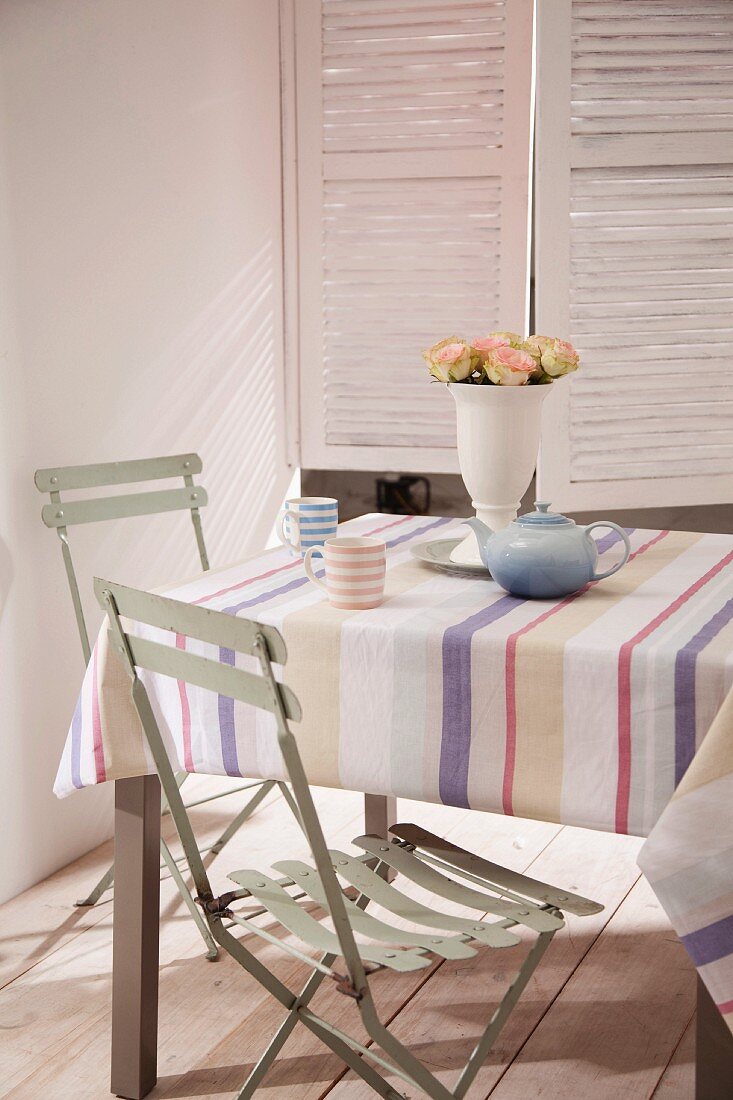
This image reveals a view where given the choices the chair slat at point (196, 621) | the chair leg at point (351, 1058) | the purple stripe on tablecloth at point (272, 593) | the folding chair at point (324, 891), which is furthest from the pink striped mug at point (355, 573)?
the chair leg at point (351, 1058)

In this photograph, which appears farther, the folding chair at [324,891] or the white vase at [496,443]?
the white vase at [496,443]

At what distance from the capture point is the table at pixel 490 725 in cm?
145

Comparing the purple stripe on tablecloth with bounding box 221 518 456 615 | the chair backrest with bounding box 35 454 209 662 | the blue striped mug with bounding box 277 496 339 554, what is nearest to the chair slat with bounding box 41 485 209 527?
the chair backrest with bounding box 35 454 209 662

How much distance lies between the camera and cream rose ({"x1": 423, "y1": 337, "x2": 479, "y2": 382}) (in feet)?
6.62

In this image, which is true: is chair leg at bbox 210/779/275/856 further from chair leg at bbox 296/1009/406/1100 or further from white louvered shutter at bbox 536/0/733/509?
white louvered shutter at bbox 536/0/733/509

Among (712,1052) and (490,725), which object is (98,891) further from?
(712,1052)

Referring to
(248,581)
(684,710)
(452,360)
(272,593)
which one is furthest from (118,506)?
(684,710)

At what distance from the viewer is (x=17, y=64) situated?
252cm

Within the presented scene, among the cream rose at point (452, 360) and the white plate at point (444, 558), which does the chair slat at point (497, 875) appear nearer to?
the white plate at point (444, 558)

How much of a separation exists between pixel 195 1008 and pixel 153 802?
52 cm

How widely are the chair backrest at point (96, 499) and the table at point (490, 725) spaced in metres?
0.60

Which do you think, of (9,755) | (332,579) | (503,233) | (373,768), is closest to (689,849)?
(373,768)

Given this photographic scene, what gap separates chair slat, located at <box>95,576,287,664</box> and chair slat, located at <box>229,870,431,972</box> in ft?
1.34

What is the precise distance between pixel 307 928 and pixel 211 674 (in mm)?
389
